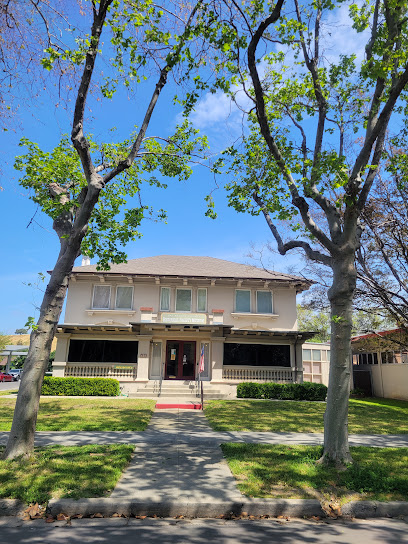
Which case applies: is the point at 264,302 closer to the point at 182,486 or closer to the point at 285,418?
the point at 285,418

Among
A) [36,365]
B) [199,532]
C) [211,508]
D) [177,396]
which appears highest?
[36,365]

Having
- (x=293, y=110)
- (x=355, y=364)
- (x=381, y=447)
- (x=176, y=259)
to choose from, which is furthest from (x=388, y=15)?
(x=355, y=364)

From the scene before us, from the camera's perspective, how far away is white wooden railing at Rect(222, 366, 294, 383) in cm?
2078

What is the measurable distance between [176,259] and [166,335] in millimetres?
6798

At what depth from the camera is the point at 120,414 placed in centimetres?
1247

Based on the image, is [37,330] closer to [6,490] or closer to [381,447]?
[6,490]

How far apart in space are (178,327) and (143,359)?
2675 mm

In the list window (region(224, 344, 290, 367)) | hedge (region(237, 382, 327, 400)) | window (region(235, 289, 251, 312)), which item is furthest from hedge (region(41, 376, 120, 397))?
window (region(235, 289, 251, 312))

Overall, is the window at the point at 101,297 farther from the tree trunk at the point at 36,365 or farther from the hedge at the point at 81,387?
the tree trunk at the point at 36,365

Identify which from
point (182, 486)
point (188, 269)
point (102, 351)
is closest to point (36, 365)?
point (182, 486)

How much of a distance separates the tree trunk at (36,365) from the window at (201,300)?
48.1ft

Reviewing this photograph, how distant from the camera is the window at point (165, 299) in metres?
21.6

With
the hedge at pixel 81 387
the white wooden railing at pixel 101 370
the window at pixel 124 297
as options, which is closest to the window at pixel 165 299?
the window at pixel 124 297

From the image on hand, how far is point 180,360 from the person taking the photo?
70.0 feet
